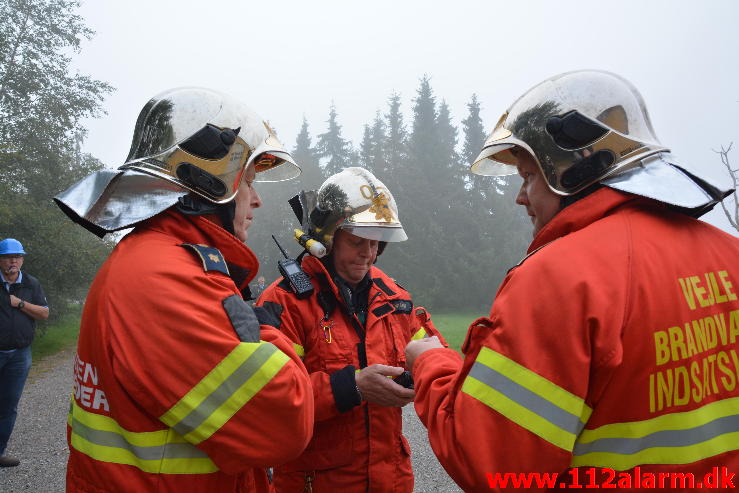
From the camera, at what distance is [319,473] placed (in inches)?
98.6

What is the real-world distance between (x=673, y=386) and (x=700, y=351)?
14cm

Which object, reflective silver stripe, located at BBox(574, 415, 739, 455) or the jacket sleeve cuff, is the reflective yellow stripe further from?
reflective silver stripe, located at BBox(574, 415, 739, 455)

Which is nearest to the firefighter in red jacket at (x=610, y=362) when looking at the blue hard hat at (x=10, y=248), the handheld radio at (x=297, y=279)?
the handheld radio at (x=297, y=279)

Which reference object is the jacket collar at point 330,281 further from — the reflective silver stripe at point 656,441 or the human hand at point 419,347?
the reflective silver stripe at point 656,441

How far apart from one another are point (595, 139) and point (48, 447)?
7.36 meters

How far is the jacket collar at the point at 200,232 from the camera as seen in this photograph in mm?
1803

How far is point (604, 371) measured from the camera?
4.29ft

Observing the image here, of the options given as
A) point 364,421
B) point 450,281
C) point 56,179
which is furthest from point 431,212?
point 364,421

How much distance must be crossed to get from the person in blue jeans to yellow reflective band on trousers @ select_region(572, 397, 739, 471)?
20.1ft

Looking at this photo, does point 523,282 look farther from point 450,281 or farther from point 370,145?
point 370,145

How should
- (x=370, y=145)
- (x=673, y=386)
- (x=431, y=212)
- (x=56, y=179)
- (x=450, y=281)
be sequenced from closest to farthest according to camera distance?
1. (x=673, y=386)
2. (x=56, y=179)
3. (x=450, y=281)
4. (x=431, y=212)
5. (x=370, y=145)

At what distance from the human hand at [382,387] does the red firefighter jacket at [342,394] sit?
60 mm

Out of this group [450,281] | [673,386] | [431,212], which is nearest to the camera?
[673,386]

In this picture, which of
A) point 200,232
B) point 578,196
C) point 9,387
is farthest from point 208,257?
point 9,387
